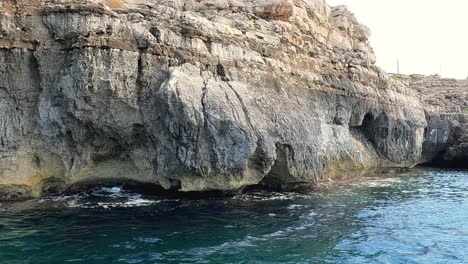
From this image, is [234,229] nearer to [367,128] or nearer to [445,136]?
[367,128]

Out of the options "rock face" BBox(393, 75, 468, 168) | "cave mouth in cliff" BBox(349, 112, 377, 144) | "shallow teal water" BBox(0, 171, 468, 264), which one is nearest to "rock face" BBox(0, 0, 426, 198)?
"shallow teal water" BBox(0, 171, 468, 264)

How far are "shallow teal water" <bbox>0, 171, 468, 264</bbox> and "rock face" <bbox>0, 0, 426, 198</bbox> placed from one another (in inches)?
66.1

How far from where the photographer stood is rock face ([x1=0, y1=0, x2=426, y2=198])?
22219 mm

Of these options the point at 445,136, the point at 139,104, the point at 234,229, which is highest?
the point at 139,104

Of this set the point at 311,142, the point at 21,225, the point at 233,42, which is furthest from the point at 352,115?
the point at 21,225

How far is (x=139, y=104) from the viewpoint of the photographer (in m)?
23.4

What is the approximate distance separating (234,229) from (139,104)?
898 centimetres

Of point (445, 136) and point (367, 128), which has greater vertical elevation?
point (367, 128)

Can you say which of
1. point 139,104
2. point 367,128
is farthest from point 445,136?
point 139,104

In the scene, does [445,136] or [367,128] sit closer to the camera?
[367,128]

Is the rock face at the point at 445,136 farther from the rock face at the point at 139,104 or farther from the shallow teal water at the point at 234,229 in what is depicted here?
the rock face at the point at 139,104

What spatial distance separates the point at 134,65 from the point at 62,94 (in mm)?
4125

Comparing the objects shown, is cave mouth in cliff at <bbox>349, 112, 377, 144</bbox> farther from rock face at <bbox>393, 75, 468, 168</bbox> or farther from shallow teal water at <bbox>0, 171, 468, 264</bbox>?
rock face at <bbox>393, 75, 468, 168</bbox>

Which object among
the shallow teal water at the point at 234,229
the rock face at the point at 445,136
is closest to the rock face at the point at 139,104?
the shallow teal water at the point at 234,229
